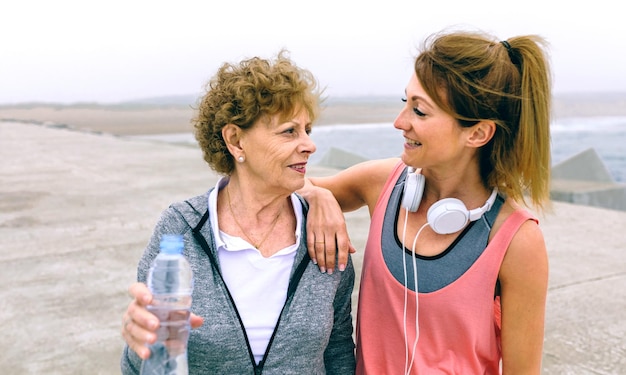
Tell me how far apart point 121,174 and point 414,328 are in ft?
31.6

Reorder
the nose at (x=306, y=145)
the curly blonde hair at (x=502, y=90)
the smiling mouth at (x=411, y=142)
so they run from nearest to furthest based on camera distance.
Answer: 1. the curly blonde hair at (x=502, y=90)
2. the smiling mouth at (x=411, y=142)
3. the nose at (x=306, y=145)

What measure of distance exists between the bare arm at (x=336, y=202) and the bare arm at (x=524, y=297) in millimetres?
551

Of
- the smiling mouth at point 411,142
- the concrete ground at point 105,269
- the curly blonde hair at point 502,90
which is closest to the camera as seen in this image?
the curly blonde hair at point 502,90

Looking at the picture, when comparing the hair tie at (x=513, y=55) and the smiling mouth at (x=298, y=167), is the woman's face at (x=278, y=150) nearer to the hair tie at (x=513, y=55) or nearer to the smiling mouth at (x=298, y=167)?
Result: the smiling mouth at (x=298, y=167)

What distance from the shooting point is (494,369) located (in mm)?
2385

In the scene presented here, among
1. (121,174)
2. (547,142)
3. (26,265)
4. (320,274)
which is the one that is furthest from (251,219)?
(121,174)

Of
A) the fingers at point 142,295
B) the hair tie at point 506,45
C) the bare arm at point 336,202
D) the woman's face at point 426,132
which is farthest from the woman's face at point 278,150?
the fingers at point 142,295

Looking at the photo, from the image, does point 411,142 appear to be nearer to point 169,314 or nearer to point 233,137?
point 233,137

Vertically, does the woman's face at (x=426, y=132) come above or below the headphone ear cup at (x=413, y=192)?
above

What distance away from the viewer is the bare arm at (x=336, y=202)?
7.83 feet

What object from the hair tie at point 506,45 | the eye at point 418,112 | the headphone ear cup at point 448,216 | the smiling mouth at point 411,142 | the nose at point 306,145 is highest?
the hair tie at point 506,45

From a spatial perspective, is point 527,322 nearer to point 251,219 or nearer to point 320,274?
point 320,274

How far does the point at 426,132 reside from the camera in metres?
2.25

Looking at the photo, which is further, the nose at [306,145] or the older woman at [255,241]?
the nose at [306,145]
